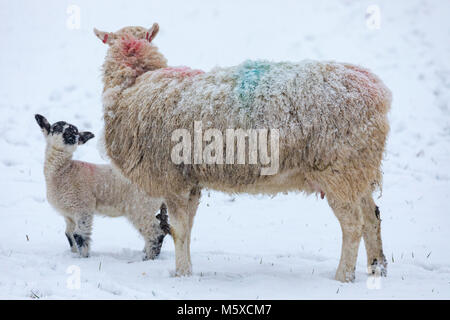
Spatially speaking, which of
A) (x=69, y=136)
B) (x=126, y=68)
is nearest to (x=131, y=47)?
(x=126, y=68)

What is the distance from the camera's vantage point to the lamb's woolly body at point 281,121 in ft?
14.8

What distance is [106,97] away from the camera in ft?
17.6

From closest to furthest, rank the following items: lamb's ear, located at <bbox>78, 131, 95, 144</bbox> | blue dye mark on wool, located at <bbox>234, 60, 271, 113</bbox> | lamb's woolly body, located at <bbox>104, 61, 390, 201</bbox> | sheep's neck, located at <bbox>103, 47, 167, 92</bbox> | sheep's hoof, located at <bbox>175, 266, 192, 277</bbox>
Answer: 1. lamb's woolly body, located at <bbox>104, 61, 390, 201</bbox>
2. blue dye mark on wool, located at <bbox>234, 60, 271, 113</bbox>
3. sheep's hoof, located at <bbox>175, 266, 192, 277</bbox>
4. sheep's neck, located at <bbox>103, 47, 167, 92</bbox>
5. lamb's ear, located at <bbox>78, 131, 95, 144</bbox>

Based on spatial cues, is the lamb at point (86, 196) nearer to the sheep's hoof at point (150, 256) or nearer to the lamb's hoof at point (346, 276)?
the sheep's hoof at point (150, 256)

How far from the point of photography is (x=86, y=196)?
5.99 meters

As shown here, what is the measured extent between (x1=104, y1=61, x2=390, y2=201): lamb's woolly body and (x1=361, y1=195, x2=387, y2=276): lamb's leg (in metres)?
0.23

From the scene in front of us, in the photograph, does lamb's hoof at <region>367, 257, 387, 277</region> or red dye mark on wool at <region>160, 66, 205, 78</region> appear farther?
red dye mark on wool at <region>160, 66, 205, 78</region>

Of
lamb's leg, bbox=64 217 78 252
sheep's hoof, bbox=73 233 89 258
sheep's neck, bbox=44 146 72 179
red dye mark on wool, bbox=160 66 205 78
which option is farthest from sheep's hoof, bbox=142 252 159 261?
red dye mark on wool, bbox=160 66 205 78

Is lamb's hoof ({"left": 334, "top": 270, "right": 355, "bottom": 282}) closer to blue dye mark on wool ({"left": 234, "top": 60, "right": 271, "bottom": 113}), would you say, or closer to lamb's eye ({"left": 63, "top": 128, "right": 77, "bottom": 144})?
blue dye mark on wool ({"left": 234, "top": 60, "right": 271, "bottom": 113})

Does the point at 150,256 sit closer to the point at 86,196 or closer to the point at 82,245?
the point at 82,245

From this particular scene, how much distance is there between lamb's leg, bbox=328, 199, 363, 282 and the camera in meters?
4.66
